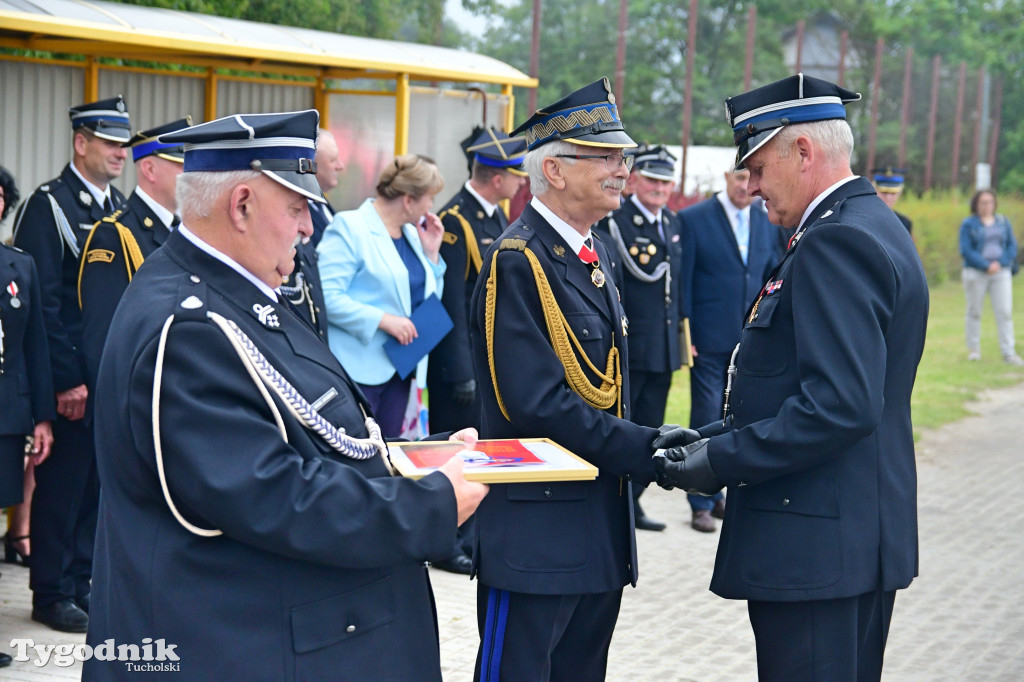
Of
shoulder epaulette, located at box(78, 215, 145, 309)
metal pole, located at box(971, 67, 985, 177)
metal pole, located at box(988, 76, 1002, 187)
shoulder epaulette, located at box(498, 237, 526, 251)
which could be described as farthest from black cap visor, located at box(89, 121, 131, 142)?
metal pole, located at box(988, 76, 1002, 187)

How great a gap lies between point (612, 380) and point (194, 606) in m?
1.59

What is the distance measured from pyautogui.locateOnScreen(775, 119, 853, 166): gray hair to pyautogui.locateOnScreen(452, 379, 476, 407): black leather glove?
3.32 m

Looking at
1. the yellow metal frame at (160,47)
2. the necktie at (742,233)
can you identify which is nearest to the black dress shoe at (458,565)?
the necktie at (742,233)

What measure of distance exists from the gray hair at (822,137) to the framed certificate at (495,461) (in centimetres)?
102

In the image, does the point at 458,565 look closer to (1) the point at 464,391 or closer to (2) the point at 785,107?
(1) the point at 464,391

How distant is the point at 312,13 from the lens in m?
13.2

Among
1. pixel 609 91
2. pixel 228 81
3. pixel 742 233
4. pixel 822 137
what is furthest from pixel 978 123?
pixel 822 137

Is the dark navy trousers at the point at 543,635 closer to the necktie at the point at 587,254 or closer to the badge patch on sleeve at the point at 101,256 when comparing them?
the necktie at the point at 587,254

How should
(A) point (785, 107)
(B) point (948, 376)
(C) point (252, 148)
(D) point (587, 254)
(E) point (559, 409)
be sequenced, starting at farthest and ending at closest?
(B) point (948, 376) < (D) point (587, 254) < (E) point (559, 409) < (A) point (785, 107) < (C) point (252, 148)

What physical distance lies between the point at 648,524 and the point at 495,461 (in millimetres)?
4461

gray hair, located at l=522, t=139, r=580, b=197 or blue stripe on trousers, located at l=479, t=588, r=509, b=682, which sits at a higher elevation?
gray hair, located at l=522, t=139, r=580, b=197

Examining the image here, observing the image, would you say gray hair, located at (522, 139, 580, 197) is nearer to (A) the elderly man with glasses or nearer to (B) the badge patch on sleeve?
(A) the elderly man with glasses

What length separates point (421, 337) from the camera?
231 inches

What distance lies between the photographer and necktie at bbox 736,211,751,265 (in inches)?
292
